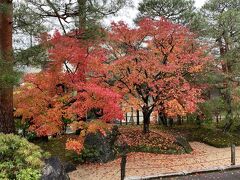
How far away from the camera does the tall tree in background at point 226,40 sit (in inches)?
715

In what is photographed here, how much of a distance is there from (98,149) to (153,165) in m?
2.47

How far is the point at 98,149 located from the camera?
15055 millimetres

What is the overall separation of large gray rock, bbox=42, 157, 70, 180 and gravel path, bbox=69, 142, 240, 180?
7.98 ft

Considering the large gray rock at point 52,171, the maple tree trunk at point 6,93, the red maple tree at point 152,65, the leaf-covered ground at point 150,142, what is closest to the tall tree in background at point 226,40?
the red maple tree at point 152,65

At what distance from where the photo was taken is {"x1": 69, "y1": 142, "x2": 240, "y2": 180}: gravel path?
1321cm

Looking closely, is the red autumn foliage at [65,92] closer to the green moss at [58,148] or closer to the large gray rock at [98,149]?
the large gray rock at [98,149]

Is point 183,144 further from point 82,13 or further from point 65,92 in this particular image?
point 82,13

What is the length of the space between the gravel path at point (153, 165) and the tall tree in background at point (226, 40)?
324 cm

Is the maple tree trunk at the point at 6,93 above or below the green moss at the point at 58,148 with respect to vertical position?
above

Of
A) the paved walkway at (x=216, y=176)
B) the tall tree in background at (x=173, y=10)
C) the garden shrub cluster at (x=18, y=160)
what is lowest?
the paved walkway at (x=216, y=176)

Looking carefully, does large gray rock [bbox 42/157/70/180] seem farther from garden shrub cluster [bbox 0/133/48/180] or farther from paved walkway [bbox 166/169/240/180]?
paved walkway [bbox 166/169/240/180]

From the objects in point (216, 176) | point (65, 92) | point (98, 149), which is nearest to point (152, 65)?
point (65, 92)

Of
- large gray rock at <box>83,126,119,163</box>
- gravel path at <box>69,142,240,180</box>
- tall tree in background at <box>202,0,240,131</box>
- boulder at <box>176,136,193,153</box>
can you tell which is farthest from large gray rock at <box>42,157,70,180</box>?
tall tree in background at <box>202,0,240,131</box>

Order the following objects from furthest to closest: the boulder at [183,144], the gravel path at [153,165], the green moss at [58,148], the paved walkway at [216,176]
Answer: the boulder at [183,144] < the green moss at [58,148] < the gravel path at [153,165] < the paved walkway at [216,176]
